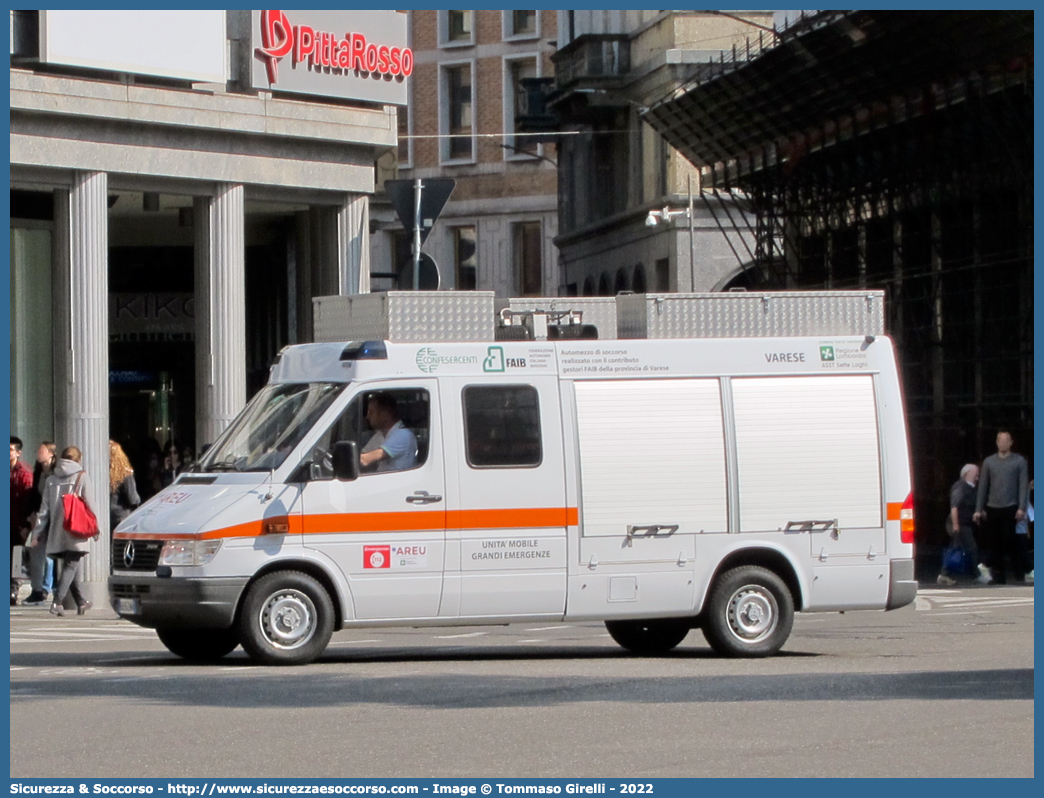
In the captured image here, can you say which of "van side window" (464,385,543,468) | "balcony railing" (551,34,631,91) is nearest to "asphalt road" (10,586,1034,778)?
"van side window" (464,385,543,468)

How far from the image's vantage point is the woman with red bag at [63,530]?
1923cm

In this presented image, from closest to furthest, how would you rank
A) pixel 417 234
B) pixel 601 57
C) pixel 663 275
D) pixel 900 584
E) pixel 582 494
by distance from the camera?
1. pixel 582 494
2. pixel 900 584
3. pixel 417 234
4. pixel 663 275
5. pixel 601 57

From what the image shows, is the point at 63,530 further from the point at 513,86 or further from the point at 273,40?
the point at 513,86

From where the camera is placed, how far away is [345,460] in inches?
534

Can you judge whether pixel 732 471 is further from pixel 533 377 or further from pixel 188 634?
pixel 188 634

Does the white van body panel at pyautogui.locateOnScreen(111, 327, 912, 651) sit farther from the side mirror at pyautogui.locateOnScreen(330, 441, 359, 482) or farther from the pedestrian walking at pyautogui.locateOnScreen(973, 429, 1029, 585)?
the pedestrian walking at pyautogui.locateOnScreen(973, 429, 1029, 585)

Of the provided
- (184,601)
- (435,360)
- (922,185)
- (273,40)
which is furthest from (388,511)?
(922,185)

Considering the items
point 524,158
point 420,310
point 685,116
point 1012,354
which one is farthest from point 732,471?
point 524,158

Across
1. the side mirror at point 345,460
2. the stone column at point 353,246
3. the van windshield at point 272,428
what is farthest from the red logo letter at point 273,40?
the side mirror at point 345,460

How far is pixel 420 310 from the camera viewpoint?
14.2 meters

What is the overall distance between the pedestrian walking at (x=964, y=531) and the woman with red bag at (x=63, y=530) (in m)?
10.3

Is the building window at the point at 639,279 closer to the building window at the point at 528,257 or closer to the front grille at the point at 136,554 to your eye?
the building window at the point at 528,257

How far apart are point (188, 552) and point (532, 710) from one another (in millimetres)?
3460

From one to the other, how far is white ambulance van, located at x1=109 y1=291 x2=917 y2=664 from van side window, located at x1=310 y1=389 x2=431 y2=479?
1cm
